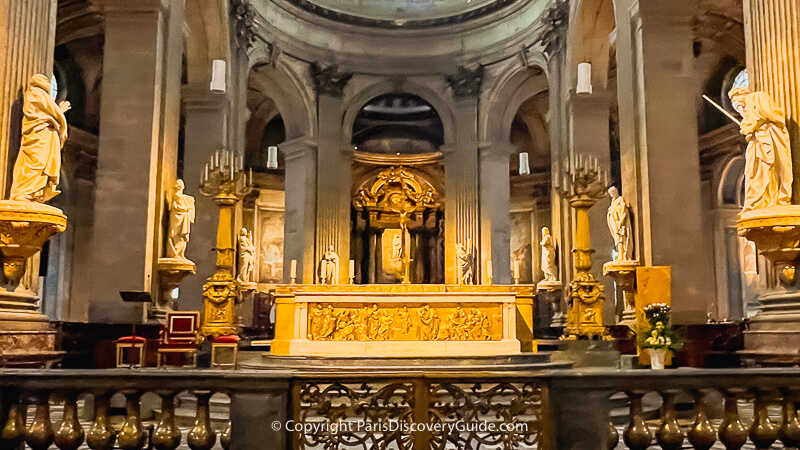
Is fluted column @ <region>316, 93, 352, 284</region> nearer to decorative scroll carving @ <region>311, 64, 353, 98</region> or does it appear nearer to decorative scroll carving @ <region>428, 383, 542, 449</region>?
decorative scroll carving @ <region>311, 64, 353, 98</region>

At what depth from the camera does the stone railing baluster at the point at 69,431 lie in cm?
327

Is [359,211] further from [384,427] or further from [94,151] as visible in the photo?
[384,427]

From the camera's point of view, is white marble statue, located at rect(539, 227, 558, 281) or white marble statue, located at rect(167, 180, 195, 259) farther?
white marble statue, located at rect(539, 227, 558, 281)

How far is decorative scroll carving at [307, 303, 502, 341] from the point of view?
916 cm

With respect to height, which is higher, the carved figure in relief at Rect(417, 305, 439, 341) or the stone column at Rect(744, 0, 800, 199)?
the stone column at Rect(744, 0, 800, 199)

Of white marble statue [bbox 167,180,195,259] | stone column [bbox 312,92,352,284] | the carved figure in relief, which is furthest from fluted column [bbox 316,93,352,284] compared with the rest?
the carved figure in relief

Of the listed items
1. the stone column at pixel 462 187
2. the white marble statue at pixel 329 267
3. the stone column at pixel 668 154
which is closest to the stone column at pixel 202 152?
the white marble statue at pixel 329 267

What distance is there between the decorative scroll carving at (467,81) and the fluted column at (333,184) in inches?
122

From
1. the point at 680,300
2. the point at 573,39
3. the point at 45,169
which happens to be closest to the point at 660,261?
the point at 680,300

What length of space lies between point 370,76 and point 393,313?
36.3 ft

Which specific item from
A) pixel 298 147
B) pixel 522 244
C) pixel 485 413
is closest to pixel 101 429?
pixel 485 413

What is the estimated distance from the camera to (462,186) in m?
18.0

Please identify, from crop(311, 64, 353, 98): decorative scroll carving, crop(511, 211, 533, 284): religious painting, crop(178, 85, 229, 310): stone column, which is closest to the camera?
crop(178, 85, 229, 310): stone column

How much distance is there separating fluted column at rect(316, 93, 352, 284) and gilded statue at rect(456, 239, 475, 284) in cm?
306
